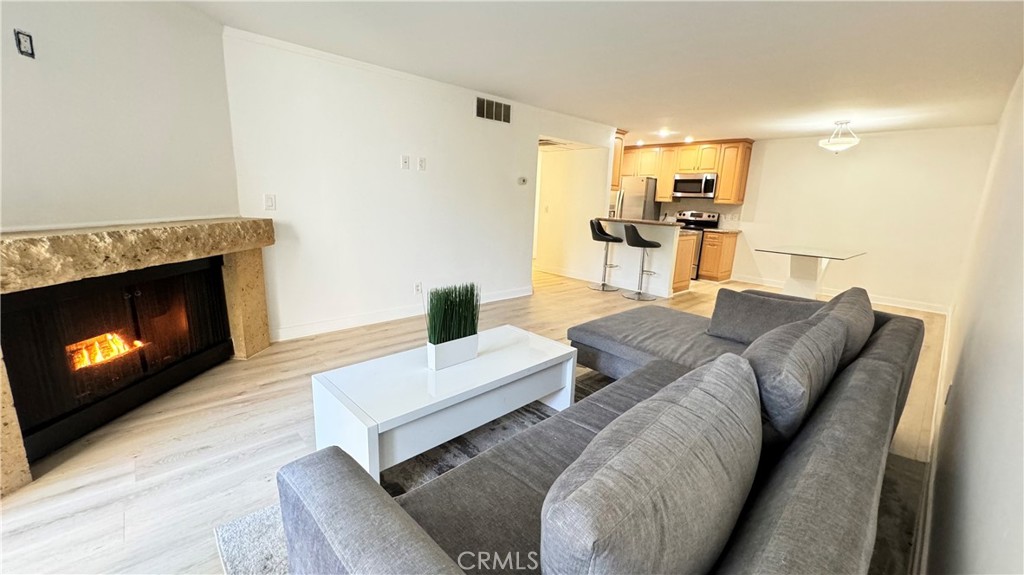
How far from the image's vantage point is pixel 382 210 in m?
3.80

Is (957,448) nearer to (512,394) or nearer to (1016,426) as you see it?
(1016,426)

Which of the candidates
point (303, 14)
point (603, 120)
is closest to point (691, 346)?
point (303, 14)

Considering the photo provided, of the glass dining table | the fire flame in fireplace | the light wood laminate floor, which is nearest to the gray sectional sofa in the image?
the light wood laminate floor

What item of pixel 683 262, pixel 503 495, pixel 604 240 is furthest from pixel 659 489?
pixel 683 262

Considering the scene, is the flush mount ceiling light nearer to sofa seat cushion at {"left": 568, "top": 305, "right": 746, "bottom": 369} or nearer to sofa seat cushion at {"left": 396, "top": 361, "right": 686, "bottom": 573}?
sofa seat cushion at {"left": 568, "top": 305, "right": 746, "bottom": 369}

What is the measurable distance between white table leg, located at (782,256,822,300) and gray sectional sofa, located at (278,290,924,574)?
3649mm

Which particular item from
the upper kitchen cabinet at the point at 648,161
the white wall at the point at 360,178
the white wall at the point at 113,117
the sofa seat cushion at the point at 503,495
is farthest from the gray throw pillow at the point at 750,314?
the upper kitchen cabinet at the point at 648,161

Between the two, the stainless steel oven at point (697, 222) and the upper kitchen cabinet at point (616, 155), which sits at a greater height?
the upper kitchen cabinet at point (616, 155)

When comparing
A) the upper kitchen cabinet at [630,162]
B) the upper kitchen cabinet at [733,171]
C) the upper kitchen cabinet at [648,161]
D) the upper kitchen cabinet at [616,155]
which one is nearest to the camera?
the upper kitchen cabinet at [616,155]

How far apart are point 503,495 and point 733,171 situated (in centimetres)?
668

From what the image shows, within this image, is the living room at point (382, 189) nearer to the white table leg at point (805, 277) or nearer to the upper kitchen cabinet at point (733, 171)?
the white table leg at point (805, 277)

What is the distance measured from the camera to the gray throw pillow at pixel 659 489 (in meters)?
0.56

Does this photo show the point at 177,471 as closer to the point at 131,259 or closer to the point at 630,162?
the point at 131,259

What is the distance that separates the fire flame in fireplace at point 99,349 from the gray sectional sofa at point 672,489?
194 cm
